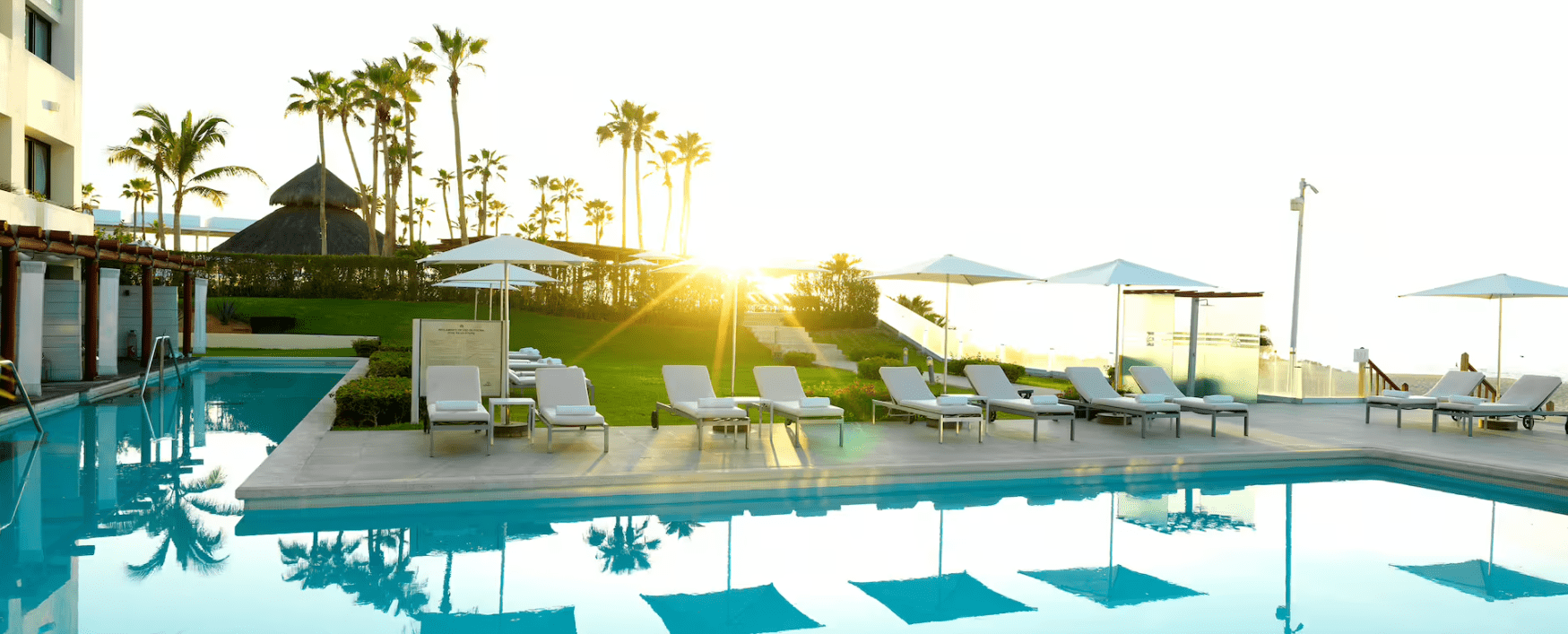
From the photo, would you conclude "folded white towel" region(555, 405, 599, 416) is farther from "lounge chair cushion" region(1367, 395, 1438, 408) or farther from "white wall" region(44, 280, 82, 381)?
"white wall" region(44, 280, 82, 381)

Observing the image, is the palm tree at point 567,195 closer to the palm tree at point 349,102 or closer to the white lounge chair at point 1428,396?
the palm tree at point 349,102

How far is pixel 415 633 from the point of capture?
4832mm

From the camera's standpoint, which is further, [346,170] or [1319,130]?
[346,170]

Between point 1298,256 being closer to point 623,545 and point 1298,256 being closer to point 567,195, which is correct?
point 623,545

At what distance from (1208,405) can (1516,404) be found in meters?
4.82

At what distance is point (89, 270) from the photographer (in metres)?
15.4

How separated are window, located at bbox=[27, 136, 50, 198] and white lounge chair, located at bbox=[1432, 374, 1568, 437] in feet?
81.9

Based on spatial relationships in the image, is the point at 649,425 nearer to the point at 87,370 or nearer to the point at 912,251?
the point at 87,370


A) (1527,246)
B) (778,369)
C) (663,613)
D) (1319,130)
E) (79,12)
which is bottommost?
(663,613)

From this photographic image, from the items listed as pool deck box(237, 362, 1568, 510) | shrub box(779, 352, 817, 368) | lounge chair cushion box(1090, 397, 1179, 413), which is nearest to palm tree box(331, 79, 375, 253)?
shrub box(779, 352, 817, 368)

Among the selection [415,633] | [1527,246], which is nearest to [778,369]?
[415,633]

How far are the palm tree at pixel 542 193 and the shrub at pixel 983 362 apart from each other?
49073 mm

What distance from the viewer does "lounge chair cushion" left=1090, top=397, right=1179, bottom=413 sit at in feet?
35.8

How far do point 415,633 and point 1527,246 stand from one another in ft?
83.6
